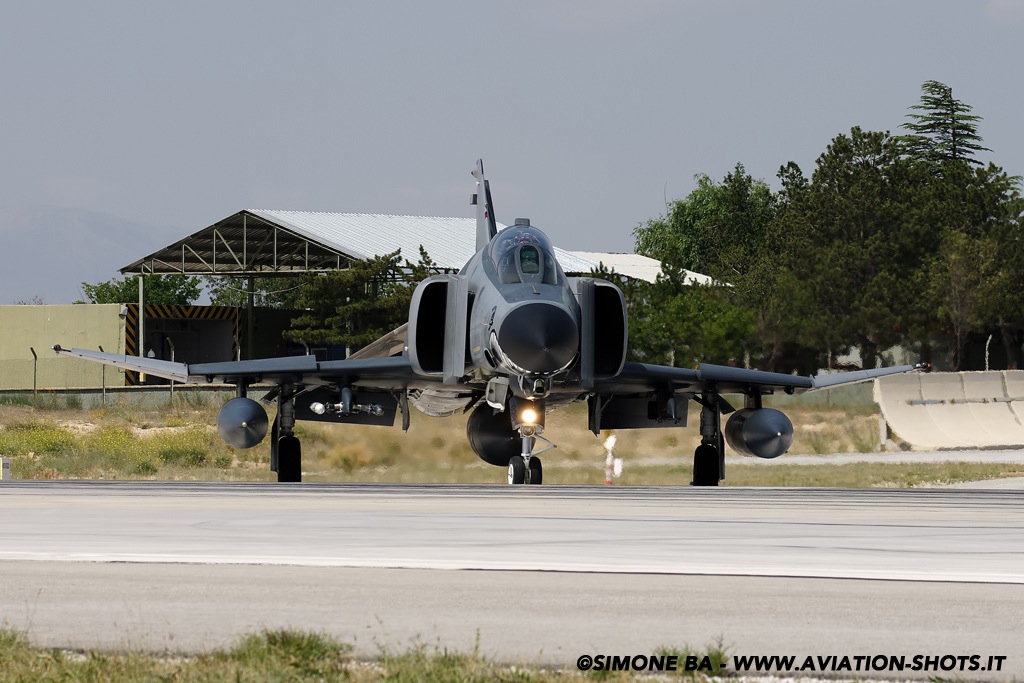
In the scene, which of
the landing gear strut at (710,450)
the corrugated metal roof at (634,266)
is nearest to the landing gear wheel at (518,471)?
the landing gear strut at (710,450)

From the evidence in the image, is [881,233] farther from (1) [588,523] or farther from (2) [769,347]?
(1) [588,523]

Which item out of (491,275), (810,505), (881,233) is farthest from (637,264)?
(810,505)

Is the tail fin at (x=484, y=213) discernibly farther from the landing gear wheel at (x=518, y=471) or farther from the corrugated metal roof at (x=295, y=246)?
the corrugated metal roof at (x=295, y=246)

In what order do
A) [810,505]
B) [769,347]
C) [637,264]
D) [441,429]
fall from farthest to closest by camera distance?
[637,264] < [769,347] < [441,429] < [810,505]

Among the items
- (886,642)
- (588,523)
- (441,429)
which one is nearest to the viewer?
(886,642)

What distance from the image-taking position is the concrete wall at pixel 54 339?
64.3 m

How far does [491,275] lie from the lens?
20.6 meters

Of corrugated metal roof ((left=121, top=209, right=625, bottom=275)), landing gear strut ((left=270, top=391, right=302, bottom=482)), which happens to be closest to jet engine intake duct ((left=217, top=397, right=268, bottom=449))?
landing gear strut ((left=270, top=391, right=302, bottom=482))

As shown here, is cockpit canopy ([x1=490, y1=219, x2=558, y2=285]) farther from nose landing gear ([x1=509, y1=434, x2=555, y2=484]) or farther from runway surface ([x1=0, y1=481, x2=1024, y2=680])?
runway surface ([x1=0, y1=481, x2=1024, y2=680])

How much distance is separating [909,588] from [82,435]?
35.7 m

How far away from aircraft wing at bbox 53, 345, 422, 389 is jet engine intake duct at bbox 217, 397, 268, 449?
892 mm

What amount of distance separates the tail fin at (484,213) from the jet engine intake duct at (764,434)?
5447mm

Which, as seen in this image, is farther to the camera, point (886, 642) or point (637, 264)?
point (637, 264)

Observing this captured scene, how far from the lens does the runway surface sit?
6047 mm
